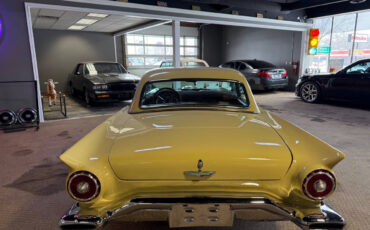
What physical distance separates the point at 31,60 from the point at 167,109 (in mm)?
5498

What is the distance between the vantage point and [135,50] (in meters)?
17.3

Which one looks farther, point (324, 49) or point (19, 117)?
point (324, 49)

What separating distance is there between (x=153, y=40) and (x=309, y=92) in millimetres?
11977

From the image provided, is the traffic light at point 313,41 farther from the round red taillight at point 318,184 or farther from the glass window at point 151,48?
the round red taillight at point 318,184

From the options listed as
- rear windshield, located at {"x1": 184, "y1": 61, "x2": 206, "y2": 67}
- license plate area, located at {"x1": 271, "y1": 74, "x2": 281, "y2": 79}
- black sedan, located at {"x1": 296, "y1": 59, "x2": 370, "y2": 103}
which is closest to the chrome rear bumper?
black sedan, located at {"x1": 296, "y1": 59, "x2": 370, "y2": 103}

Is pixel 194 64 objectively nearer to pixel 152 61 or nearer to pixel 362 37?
pixel 152 61

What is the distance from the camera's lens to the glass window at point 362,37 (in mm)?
12000

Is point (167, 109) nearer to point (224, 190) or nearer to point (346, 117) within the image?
point (224, 190)

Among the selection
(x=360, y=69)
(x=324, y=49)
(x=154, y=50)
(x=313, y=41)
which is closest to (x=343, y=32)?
(x=324, y=49)

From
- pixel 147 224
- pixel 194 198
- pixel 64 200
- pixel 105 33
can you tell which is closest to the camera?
pixel 194 198

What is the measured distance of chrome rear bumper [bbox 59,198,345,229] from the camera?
1.55m

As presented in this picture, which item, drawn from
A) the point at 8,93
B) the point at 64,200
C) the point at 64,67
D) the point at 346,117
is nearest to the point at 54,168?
the point at 64,200

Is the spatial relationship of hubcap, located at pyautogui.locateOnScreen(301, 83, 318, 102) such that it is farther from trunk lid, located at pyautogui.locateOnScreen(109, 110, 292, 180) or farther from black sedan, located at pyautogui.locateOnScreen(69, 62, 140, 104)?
trunk lid, located at pyautogui.locateOnScreen(109, 110, 292, 180)

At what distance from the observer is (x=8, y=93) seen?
620cm
